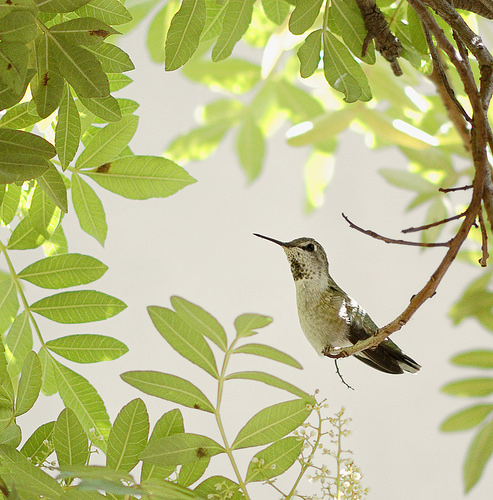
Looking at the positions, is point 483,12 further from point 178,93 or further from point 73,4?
point 178,93

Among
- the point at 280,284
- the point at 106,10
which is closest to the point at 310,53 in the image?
the point at 106,10

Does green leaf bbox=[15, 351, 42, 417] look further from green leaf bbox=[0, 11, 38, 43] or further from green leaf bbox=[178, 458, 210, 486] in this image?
green leaf bbox=[0, 11, 38, 43]

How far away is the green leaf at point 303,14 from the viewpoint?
34.0 inches

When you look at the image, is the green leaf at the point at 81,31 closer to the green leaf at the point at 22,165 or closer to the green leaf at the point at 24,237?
the green leaf at the point at 22,165

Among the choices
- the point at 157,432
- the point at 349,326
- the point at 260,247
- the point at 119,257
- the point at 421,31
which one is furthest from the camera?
the point at 260,247

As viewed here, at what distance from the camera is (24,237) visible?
38.1 inches

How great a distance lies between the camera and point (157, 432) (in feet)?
2.57

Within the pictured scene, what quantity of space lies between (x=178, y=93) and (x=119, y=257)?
2.99ft

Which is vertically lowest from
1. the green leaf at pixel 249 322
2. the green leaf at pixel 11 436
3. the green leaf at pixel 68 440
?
the green leaf at pixel 11 436

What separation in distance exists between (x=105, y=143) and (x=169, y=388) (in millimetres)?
389

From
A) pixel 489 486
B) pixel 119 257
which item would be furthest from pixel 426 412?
pixel 119 257

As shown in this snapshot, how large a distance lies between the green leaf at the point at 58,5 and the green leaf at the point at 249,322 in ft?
1.30

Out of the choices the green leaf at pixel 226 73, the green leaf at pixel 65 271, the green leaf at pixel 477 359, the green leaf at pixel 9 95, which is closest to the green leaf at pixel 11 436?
the green leaf at pixel 65 271

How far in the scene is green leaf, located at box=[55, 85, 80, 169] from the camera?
31.2 inches
